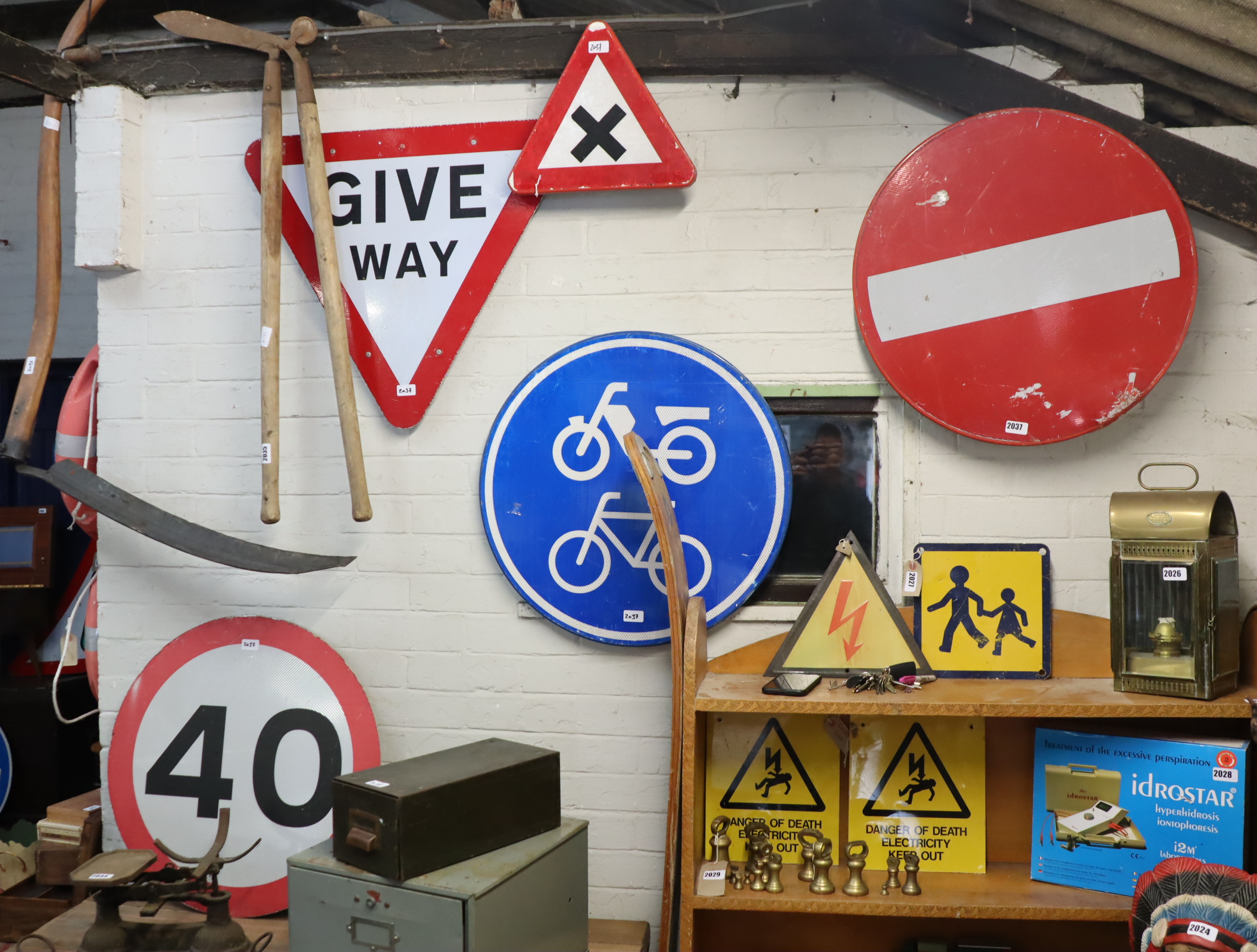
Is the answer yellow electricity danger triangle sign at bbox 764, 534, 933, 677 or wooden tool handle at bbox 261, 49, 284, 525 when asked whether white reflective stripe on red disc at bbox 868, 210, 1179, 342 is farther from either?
wooden tool handle at bbox 261, 49, 284, 525

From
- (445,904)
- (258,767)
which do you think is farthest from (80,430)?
(445,904)

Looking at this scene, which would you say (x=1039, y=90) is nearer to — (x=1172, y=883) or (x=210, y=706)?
(x=1172, y=883)

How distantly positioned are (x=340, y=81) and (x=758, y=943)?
83.1 inches

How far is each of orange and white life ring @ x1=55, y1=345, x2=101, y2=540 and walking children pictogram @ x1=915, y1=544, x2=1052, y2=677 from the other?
76.5 inches

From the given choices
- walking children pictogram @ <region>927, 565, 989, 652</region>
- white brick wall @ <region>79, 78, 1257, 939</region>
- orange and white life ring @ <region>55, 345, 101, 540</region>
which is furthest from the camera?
orange and white life ring @ <region>55, 345, 101, 540</region>

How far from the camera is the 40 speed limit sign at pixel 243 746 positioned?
208cm

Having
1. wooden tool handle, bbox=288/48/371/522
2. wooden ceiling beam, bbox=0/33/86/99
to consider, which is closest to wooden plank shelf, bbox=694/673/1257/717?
wooden tool handle, bbox=288/48/371/522

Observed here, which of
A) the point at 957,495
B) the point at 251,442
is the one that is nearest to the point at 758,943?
the point at 957,495

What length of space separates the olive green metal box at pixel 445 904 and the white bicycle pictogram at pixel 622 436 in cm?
74

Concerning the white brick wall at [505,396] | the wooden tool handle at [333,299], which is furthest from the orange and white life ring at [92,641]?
the wooden tool handle at [333,299]

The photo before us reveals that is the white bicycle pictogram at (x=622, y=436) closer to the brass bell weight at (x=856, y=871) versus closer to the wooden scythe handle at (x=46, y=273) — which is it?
the brass bell weight at (x=856, y=871)

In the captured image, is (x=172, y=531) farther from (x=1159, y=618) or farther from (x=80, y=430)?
(x=1159, y=618)

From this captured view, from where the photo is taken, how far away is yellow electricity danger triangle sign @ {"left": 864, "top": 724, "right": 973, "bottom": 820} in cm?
186

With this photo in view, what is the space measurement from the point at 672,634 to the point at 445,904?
1.92ft
